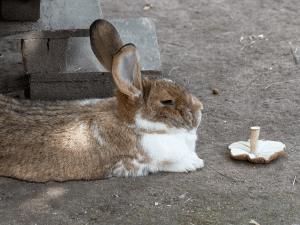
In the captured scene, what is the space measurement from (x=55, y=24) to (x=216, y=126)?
2190 mm

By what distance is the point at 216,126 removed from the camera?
15.3 feet

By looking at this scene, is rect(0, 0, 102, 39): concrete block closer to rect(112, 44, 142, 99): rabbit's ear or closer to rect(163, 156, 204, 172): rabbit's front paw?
rect(112, 44, 142, 99): rabbit's ear

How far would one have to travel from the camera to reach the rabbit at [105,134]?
11.5 ft

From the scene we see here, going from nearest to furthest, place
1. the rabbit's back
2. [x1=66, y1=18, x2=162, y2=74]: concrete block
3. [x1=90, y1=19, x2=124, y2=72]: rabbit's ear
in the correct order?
the rabbit's back < [x1=90, y1=19, x2=124, y2=72]: rabbit's ear < [x1=66, y1=18, x2=162, y2=74]: concrete block

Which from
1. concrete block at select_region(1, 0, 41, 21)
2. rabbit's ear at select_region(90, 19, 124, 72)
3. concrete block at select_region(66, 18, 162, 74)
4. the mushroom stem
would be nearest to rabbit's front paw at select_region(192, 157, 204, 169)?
the mushroom stem

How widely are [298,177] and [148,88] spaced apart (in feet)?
5.04

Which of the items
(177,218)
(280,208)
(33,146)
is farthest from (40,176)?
(280,208)

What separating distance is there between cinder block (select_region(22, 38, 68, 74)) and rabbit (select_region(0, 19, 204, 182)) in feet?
3.59

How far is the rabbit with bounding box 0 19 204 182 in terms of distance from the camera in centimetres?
352

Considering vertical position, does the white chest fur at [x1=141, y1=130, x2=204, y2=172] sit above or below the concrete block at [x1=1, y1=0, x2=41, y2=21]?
below

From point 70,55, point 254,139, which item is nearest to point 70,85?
point 70,55

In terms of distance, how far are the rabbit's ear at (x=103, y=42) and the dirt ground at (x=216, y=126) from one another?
1.11m

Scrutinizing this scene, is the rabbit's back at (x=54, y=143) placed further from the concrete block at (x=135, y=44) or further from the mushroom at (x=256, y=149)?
the concrete block at (x=135, y=44)

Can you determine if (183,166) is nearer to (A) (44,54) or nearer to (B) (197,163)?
(B) (197,163)
